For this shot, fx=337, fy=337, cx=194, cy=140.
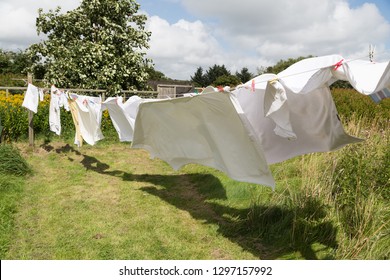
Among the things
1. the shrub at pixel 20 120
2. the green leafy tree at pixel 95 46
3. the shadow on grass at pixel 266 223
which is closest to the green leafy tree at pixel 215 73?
the green leafy tree at pixel 95 46

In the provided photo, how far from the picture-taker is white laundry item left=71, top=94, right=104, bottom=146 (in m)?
6.71

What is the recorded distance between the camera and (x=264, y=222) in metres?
4.40

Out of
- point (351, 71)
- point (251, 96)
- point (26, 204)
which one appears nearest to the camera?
point (351, 71)

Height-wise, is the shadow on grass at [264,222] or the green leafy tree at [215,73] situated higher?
the green leafy tree at [215,73]

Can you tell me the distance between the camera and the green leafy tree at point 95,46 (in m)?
12.7

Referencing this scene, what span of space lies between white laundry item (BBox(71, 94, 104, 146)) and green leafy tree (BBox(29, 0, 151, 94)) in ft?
18.7

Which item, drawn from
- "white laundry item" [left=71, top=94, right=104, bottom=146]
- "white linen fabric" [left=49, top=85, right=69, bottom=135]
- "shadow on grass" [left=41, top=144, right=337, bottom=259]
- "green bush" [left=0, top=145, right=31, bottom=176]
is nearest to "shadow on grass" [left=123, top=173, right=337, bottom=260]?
"shadow on grass" [left=41, top=144, right=337, bottom=259]

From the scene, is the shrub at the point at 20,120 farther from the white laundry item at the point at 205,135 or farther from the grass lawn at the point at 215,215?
the white laundry item at the point at 205,135

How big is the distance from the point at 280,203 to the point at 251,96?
1616 millimetres

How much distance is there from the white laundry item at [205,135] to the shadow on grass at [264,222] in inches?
34.3

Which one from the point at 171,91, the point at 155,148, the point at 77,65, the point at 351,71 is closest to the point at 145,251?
the point at 155,148

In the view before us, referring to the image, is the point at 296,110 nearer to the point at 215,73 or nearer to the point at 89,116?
the point at 89,116
